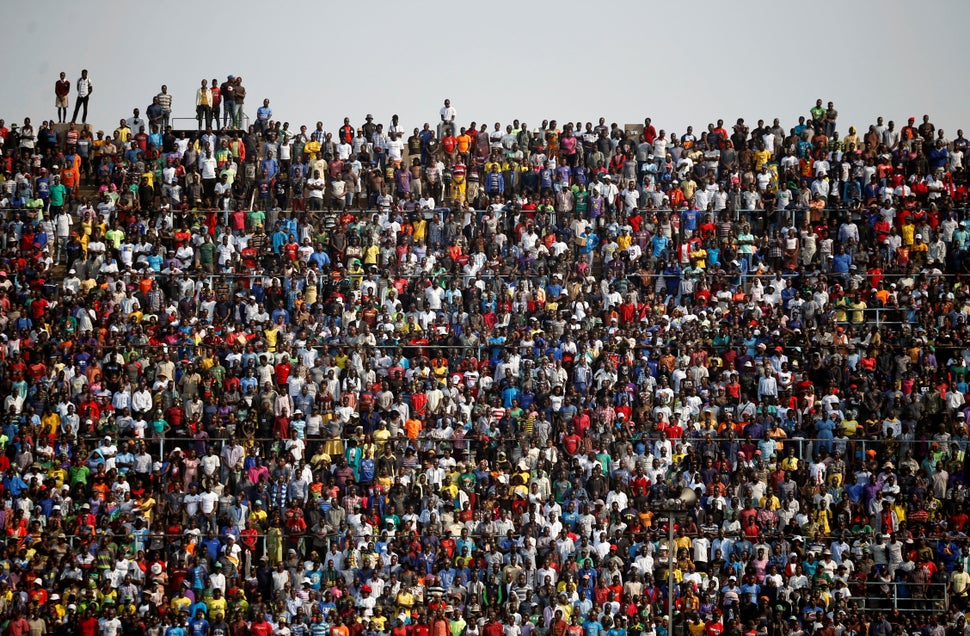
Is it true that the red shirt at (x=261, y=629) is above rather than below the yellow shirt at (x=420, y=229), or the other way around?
below

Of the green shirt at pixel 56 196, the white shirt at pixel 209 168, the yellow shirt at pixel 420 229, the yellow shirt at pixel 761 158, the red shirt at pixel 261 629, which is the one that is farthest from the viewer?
the yellow shirt at pixel 761 158

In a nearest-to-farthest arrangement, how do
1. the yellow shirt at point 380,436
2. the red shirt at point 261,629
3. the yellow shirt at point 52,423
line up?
the red shirt at point 261,629
the yellow shirt at point 52,423
the yellow shirt at point 380,436

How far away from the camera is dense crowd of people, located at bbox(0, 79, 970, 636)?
111 feet

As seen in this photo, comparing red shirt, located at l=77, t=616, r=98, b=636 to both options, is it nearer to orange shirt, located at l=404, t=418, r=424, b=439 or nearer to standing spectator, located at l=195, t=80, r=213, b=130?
orange shirt, located at l=404, t=418, r=424, b=439

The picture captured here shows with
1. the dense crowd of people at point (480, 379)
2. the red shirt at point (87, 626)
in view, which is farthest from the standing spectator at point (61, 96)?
the red shirt at point (87, 626)

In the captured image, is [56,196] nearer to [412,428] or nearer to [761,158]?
[412,428]

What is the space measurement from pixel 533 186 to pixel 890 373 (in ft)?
30.1

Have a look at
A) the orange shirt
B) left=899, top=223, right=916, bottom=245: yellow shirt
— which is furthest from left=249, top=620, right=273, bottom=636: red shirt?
left=899, top=223, right=916, bottom=245: yellow shirt

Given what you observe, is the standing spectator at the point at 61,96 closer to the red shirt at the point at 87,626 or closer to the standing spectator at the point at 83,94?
the standing spectator at the point at 83,94

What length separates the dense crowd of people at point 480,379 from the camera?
33688 mm

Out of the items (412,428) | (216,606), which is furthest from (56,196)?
(216,606)

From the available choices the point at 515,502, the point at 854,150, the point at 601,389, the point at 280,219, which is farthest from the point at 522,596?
the point at 854,150

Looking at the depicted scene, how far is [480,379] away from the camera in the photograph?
38438 millimetres

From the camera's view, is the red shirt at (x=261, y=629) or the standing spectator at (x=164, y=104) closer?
the red shirt at (x=261, y=629)
